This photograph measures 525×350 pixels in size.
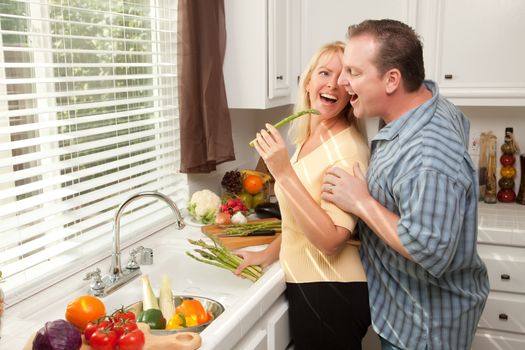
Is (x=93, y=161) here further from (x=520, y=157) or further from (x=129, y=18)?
(x=520, y=157)

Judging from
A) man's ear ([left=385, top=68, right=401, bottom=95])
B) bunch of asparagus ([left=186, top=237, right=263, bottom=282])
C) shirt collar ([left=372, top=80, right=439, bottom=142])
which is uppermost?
man's ear ([left=385, top=68, right=401, bottom=95])

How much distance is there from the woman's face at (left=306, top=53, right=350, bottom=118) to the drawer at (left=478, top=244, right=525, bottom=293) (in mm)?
1232

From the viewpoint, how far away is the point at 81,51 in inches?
73.9

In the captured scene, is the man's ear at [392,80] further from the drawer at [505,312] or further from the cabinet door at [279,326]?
the drawer at [505,312]

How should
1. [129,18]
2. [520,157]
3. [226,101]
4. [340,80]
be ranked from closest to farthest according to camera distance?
1. [340,80]
2. [129,18]
3. [226,101]
4. [520,157]

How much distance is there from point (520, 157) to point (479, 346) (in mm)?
961

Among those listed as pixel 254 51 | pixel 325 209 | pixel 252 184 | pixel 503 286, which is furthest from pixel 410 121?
pixel 503 286

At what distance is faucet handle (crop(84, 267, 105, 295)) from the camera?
1.75 metres

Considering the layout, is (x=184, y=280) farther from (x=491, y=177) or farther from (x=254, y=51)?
(x=491, y=177)

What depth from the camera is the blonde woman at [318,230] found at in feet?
5.32

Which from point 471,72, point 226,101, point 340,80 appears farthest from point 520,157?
point 340,80

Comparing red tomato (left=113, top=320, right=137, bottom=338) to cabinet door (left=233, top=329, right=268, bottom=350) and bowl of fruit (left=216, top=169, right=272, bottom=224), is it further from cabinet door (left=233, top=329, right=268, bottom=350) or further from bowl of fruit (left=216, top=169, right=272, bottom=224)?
bowl of fruit (left=216, top=169, right=272, bottom=224)

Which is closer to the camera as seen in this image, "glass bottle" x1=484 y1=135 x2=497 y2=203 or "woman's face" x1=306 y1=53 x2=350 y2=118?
"woman's face" x1=306 y1=53 x2=350 y2=118

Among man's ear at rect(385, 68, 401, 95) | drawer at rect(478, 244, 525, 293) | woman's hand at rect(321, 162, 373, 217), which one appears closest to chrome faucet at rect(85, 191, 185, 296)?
woman's hand at rect(321, 162, 373, 217)
